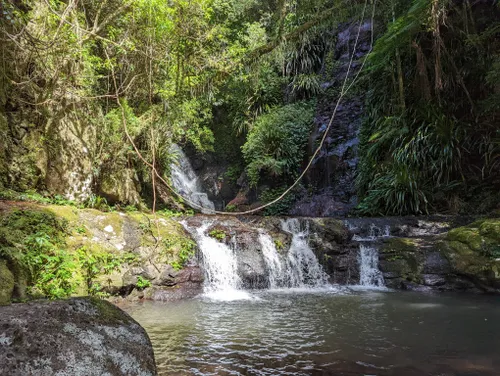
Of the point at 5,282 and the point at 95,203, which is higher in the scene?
the point at 95,203

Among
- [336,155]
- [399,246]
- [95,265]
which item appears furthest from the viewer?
[336,155]

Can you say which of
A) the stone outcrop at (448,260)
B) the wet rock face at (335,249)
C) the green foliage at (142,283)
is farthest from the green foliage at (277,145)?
the green foliage at (142,283)

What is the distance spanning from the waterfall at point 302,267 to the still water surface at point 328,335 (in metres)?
1.51

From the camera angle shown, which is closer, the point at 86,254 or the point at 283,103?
the point at 86,254

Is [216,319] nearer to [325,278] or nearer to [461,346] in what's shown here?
[461,346]

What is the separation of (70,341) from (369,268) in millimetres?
6952

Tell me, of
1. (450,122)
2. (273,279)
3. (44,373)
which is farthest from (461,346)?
(450,122)

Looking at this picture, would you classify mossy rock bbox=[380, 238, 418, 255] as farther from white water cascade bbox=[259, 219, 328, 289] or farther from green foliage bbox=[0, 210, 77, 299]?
green foliage bbox=[0, 210, 77, 299]

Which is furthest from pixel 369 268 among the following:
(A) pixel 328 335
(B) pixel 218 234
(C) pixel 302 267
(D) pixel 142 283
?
(D) pixel 142 283

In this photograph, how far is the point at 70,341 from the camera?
1.71 m

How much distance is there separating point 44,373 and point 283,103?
51.4ft

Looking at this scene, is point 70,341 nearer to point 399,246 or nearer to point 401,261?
point 401,261

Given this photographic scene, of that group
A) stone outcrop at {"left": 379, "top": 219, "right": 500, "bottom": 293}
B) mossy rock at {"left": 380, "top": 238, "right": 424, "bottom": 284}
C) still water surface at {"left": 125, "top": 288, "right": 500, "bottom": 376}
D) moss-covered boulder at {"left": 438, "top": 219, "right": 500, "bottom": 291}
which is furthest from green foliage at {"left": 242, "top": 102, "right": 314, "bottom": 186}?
still water surface at {"left": 125, "top": 288, "right": 500, "bottom": 376}

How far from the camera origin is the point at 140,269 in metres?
6.63
